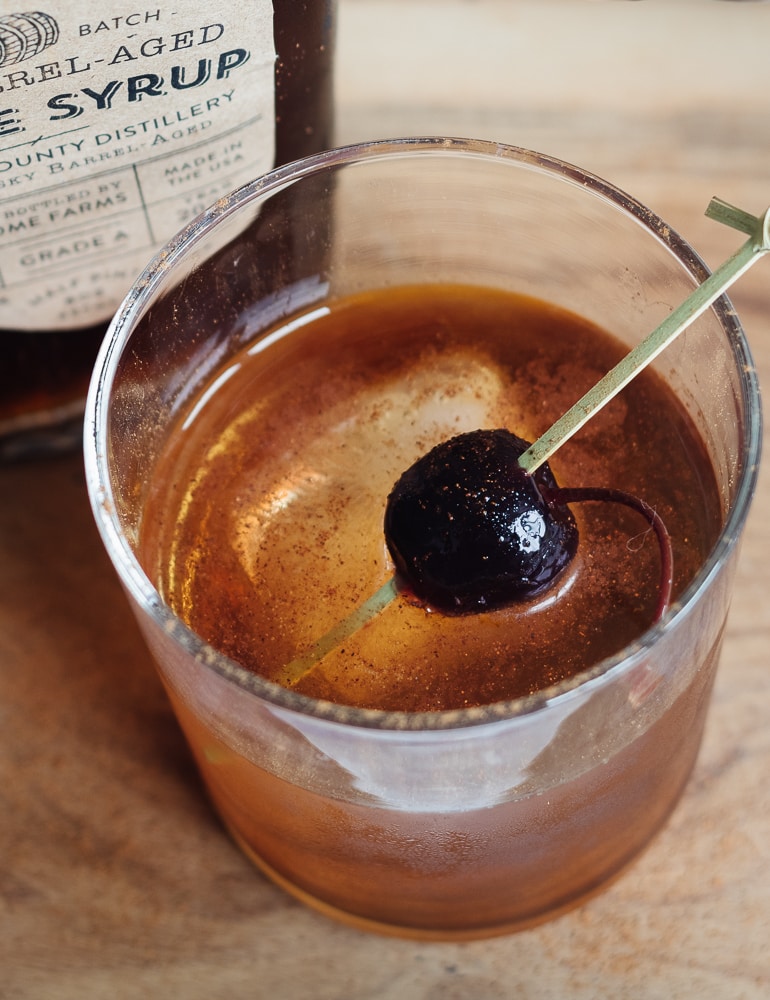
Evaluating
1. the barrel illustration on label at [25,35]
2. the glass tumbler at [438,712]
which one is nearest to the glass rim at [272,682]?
the glass tumbler at [438,712]

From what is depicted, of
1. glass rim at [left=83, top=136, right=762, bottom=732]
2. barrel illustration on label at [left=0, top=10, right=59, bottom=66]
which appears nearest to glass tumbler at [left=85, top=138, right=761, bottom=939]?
glass rim at [left=83, top=136, right=762, bottom=732]

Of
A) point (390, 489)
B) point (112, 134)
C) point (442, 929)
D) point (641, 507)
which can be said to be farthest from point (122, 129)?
point (442, 929)

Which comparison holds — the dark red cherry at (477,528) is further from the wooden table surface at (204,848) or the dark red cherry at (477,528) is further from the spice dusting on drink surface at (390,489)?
the wooden table surface at (204,848)

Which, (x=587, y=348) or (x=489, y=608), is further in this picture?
(x=587, y=348)

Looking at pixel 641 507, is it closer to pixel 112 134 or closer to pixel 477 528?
pixel 477 528

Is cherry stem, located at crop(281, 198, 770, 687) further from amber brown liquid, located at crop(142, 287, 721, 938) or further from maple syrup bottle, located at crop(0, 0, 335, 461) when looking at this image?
maple syrup bottle, located at crop(0, 0, 335, 461)

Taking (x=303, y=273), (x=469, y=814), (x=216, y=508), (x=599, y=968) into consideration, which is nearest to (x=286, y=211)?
(x=303, y=273)

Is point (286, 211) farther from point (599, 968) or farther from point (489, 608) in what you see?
point (599, 968)
